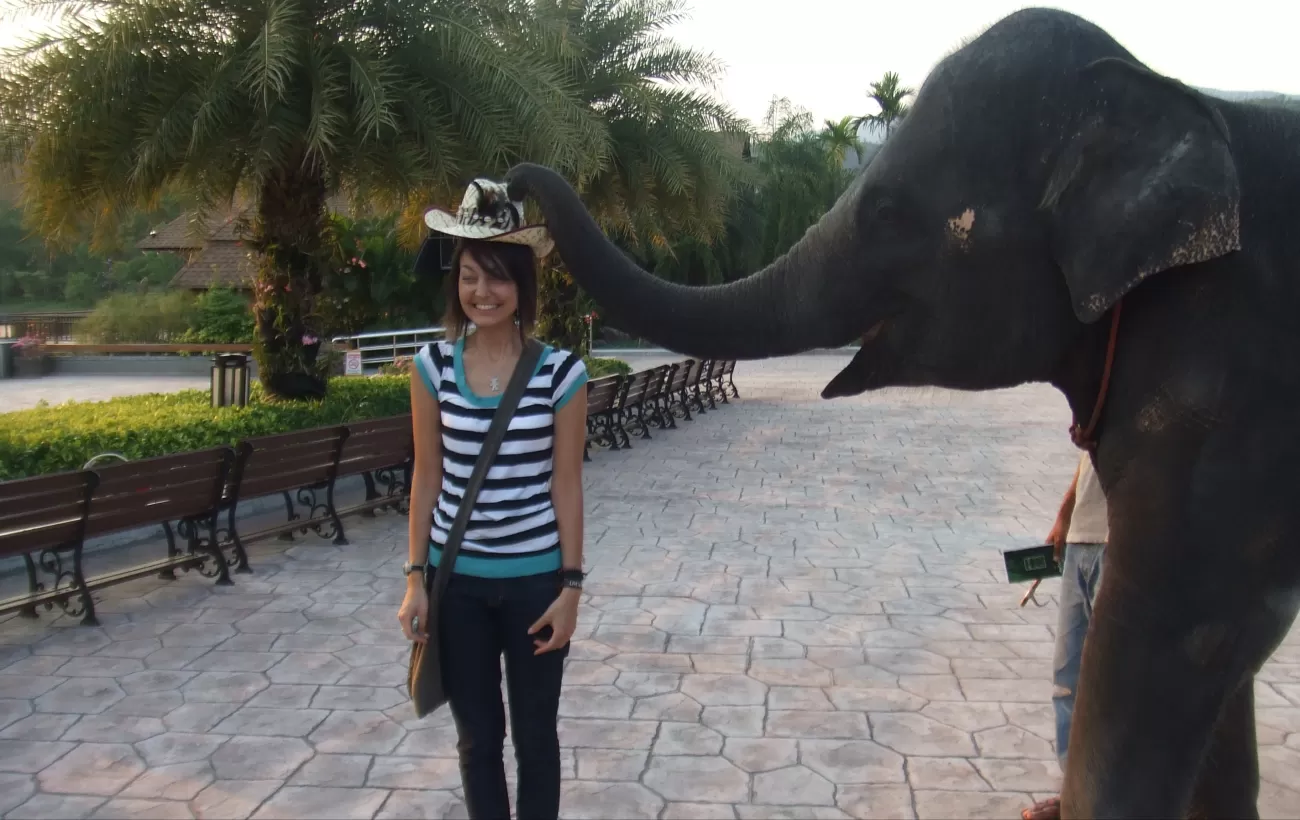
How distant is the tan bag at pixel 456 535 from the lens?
8.64 ft

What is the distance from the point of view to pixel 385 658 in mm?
5227

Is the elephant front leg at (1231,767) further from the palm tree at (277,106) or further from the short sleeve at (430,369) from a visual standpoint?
the palm tree at (277,106)

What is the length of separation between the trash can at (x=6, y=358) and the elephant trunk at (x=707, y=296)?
1083 inches

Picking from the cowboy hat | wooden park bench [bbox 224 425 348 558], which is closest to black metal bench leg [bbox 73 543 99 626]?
wooden park bench [bbox 224 425 348 558]

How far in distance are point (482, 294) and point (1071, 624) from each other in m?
2.03

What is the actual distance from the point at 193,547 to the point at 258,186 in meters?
4.01

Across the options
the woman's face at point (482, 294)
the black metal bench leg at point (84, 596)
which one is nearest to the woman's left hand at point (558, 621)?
the woman's face at point (482, 294)

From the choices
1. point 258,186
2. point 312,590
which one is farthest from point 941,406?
point 312,590

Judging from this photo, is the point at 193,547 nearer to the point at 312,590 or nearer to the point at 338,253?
the point at 312,590

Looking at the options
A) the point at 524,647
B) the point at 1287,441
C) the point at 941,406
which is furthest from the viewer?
the point at 941,406

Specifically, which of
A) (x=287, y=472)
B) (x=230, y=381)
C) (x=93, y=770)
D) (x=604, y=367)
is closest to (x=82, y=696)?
(x=93, y=770)

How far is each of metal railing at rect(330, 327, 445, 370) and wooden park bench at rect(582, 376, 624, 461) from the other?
11.8 meters

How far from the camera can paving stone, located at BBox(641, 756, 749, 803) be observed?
148 inches

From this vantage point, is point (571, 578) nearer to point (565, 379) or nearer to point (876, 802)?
point (565, 379)
